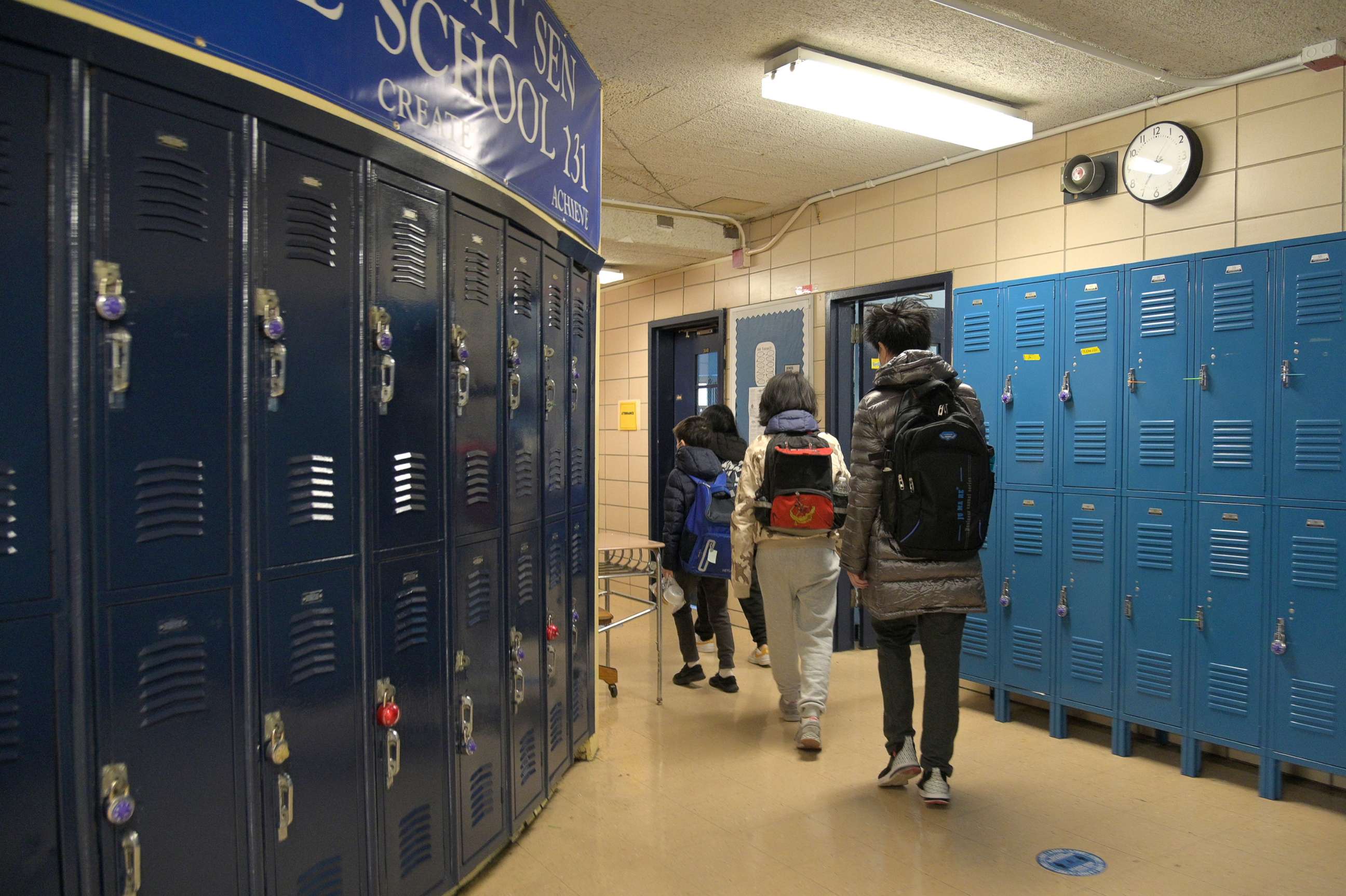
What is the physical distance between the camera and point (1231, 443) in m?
3.52

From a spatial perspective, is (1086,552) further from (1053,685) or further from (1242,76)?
(1242,76)

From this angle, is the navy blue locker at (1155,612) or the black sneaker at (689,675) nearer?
the navy blue locker at (1155,612)

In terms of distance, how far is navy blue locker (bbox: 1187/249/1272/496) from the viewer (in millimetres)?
3438

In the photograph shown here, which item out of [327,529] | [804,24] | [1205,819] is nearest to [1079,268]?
[804,24]

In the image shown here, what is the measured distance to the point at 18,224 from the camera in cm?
150

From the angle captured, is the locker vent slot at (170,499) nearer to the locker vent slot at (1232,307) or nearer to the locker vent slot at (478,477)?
the locker vent slot at (478,477)

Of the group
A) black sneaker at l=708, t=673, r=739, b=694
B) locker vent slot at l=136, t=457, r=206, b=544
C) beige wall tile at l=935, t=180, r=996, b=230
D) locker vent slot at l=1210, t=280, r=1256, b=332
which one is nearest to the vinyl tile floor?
black sneaker at l=708, t=673, r=739, b=694

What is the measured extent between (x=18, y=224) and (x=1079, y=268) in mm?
4241

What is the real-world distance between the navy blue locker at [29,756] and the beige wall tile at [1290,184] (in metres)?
4.37

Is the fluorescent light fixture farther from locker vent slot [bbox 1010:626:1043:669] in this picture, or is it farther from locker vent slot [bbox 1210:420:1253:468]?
locker vent slot [bbox 1010:626:1043:669]

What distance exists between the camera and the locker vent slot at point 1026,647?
4.14 meters

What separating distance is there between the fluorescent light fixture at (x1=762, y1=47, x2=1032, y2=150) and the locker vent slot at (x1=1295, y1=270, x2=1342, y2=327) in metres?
1.44

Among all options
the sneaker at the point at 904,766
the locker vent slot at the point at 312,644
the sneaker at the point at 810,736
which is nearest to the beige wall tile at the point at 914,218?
the sneaker at the point at 810,736

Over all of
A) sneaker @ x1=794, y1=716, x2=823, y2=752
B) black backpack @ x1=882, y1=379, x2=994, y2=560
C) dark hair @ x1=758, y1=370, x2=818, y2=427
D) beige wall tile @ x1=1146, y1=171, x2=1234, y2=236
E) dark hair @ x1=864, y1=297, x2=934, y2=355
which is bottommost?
sneaker @ x1=794, y1=716, x2=823, y2=752
